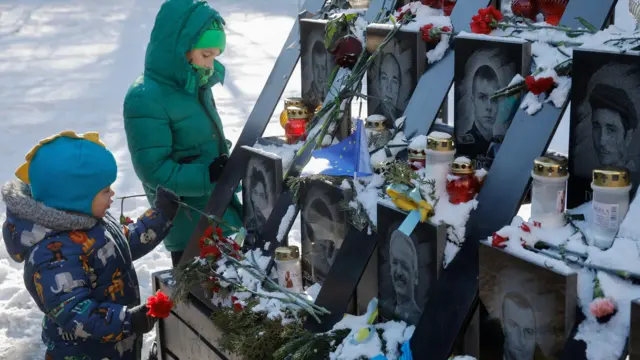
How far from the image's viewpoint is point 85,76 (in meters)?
9.79

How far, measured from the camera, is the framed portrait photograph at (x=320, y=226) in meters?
2.17

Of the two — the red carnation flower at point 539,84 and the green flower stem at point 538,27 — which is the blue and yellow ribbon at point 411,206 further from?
the green flower stem at point 538,27

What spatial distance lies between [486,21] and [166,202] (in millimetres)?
1200

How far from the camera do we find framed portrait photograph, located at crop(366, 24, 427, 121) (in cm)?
224

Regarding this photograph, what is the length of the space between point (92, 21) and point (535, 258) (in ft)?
39.0

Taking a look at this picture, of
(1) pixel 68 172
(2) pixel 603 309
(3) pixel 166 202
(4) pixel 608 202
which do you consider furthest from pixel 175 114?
(2) pixel 603 309

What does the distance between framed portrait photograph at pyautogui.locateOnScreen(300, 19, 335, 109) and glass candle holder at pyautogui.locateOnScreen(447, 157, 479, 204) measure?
89 centimetres

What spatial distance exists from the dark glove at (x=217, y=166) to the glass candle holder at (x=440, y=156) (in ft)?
3.98

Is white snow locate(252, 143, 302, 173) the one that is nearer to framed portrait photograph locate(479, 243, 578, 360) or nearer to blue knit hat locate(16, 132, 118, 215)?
blue knit hat locate(16, 132, 118, 215)

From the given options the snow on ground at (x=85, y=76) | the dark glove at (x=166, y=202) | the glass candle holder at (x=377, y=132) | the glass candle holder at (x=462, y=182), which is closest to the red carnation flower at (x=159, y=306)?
the dark glove at (x=166, y=202)

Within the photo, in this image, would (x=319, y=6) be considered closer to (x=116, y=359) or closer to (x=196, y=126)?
(x=196, y=126)

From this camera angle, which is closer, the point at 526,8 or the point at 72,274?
the point at 526,8

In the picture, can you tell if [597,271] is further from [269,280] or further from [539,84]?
[269,280]

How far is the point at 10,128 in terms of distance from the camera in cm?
780
